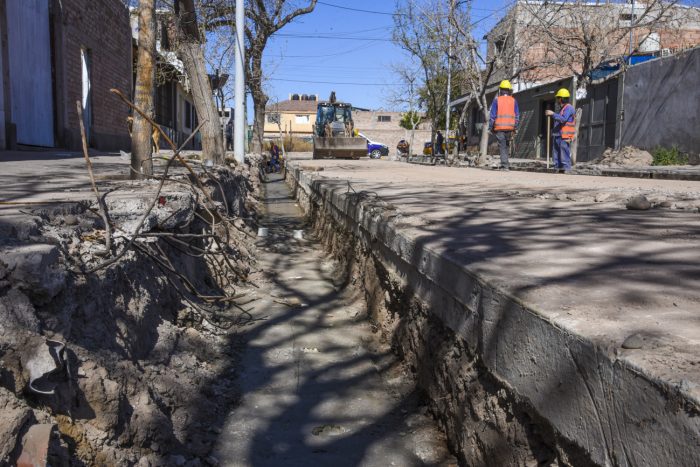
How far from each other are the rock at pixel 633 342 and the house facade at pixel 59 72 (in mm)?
10842

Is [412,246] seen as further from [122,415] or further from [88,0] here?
[88,0]

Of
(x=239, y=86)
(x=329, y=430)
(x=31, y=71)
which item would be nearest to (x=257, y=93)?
(x=239, y=86)

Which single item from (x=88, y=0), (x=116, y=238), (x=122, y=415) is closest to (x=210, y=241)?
(x=116, y=238)

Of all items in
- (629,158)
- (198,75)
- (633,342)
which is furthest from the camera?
(629,158)

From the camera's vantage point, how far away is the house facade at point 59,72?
34.7 ft

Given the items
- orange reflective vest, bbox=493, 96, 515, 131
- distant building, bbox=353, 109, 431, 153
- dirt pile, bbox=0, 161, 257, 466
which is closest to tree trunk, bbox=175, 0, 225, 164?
dirt pile, bbox=0, 161, 257, 466

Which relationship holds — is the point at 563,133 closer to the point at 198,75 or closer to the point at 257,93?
the point at 198,75

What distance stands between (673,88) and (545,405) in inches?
650

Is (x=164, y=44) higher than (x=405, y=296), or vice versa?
(x=164, y=44)

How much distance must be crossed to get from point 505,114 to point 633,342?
12.1m

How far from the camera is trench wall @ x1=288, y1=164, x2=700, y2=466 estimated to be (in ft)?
4.06

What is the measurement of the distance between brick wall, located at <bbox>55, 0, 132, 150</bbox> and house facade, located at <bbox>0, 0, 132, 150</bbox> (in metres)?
0.02

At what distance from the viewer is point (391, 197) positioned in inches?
227

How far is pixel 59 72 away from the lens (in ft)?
41.4
